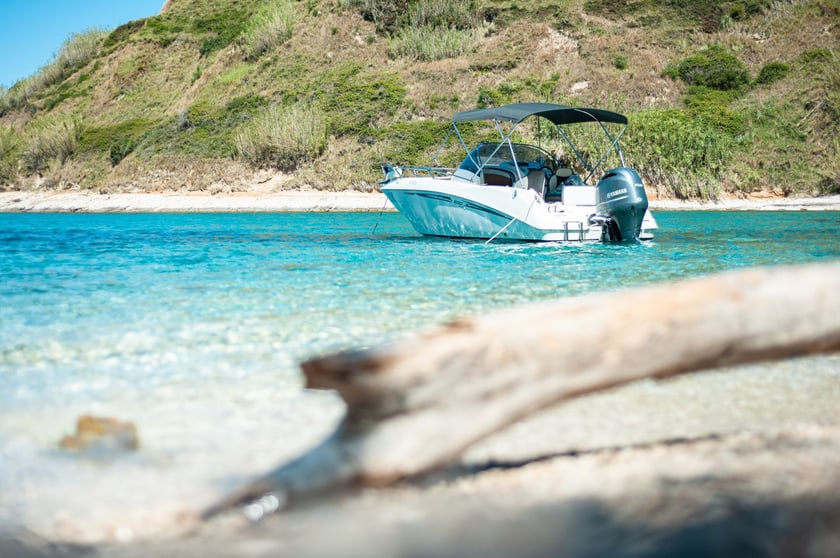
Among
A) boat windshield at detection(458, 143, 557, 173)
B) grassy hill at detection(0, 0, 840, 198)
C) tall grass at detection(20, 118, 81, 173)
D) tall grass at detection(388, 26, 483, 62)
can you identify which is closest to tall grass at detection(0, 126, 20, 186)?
grassy hill at detection(0, 0, 840, 198)

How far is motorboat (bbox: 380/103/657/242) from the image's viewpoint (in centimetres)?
1497

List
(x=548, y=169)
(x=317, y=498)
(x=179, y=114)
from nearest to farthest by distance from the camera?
(x=317, y=498) < (x=548, y=169) < (x=179, y=114)

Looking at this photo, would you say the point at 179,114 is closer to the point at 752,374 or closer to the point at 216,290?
the point at 216,290

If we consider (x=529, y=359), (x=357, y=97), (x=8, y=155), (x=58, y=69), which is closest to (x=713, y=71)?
(x=357, y=97)

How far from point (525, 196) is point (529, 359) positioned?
41.9 ft

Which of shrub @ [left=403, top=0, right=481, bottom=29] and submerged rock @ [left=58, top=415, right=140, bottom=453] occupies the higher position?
shrub @ [left=403, top=0, right=481, bottom=29]

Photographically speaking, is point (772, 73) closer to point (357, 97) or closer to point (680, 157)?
point (680, 157)

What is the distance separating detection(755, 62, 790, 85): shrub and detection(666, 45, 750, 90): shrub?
0.68 metres

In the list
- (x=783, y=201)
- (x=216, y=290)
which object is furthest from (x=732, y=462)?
(x=783, y=201)

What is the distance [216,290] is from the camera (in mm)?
8656

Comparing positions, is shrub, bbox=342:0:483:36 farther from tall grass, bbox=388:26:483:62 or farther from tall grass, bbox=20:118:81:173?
tall grass, bbox=20:118:81:173

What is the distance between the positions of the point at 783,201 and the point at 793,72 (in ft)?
39.5

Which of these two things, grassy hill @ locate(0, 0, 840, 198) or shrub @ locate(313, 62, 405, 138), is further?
shrub @ locate(313, 62, 405, 138)

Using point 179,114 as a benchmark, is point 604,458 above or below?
below
